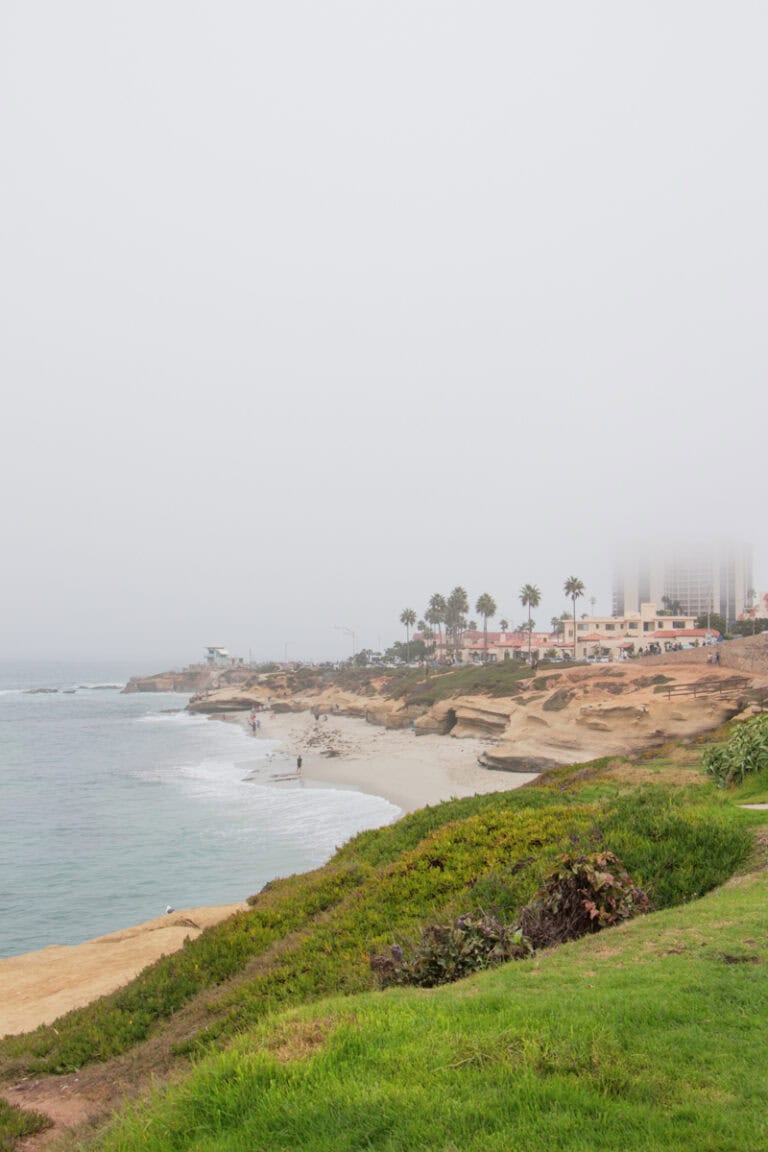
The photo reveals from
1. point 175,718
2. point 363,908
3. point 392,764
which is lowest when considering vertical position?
point 175,718

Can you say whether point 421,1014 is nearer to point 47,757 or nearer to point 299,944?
point 299,944

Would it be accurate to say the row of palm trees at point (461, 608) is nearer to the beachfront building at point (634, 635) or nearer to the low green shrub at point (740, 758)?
the beachfront building at point (634, 635)

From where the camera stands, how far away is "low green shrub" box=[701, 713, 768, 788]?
51.3 feet

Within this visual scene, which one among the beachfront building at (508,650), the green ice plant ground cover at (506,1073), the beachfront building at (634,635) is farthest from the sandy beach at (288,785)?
the beachfront building at (508,650)

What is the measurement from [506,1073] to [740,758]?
13.2m

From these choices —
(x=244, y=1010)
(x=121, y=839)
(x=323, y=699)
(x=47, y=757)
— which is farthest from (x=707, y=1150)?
(x=323, y=699)

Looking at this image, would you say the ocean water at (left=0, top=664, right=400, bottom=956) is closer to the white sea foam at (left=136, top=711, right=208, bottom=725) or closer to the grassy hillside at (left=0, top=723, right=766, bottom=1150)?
the grassy hillside at (left=0, top=723, right=766, bottom=1150)

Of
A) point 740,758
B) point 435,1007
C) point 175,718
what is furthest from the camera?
point 175,718

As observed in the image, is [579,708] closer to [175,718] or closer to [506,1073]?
[506,1073]

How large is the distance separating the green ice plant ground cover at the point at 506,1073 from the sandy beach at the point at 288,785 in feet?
26.4

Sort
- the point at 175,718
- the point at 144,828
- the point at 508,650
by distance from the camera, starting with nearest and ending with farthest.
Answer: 1. the point at 144,828
2. the point at 175,718
3. the point at 508,650

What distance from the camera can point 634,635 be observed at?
114625 millimetres

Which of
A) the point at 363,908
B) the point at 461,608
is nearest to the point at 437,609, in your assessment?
the point at 461,608

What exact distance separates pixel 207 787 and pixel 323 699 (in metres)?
63.8
